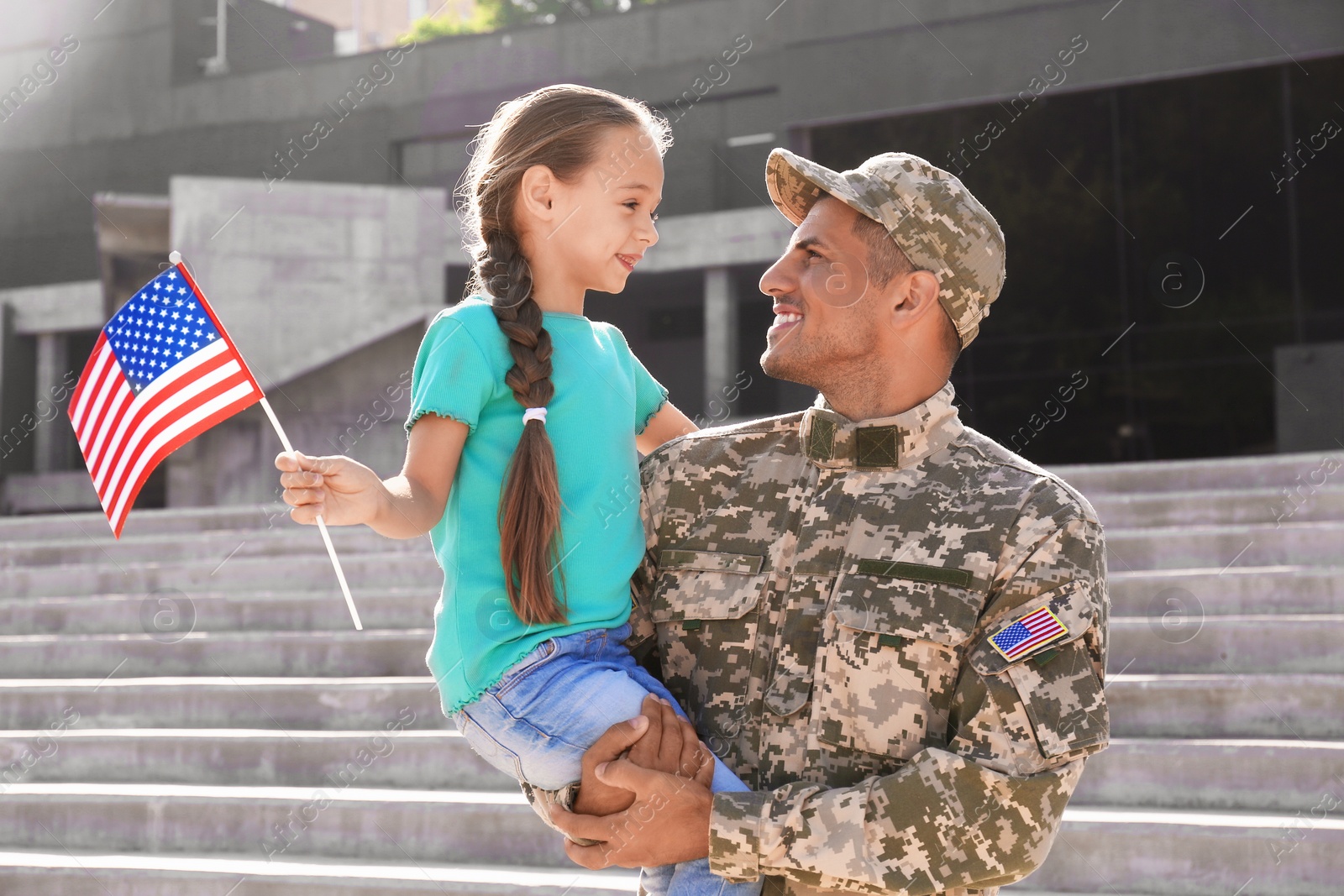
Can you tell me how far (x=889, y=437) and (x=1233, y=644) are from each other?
303 cm

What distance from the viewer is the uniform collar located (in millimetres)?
2096

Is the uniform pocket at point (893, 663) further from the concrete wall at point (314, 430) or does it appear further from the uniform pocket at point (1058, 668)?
the concrete wall at point (314, 430)

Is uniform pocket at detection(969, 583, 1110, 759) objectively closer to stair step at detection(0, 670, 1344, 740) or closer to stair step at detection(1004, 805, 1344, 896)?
stair step at detection(1004, 805, 1344, 896)

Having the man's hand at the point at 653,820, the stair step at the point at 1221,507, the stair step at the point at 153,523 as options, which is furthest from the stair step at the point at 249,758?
the stair step at the point at 1221,507

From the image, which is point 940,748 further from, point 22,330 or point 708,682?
point 22,330

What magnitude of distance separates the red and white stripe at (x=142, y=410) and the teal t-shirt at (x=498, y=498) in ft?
1.37

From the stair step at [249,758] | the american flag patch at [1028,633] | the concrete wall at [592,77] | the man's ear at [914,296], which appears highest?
the concrete wall at [592,77]

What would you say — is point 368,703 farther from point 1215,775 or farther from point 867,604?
point 867,604

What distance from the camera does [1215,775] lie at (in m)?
3.89

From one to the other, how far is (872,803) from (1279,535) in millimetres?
4175

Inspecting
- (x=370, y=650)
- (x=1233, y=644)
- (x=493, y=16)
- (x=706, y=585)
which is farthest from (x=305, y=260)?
(x=493, y=16)

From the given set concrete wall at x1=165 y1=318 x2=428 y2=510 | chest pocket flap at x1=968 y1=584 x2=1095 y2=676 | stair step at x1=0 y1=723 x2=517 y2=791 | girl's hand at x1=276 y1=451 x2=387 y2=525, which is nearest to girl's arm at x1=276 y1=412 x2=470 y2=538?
girl's hand at x1=276 y1=451 x2=387 y2=525

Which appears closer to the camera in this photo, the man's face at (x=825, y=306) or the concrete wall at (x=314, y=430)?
the man's face at (x=825, y=306)

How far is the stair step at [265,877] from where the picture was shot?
3838 millimetres
